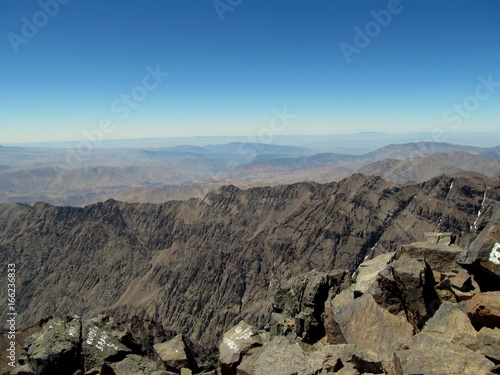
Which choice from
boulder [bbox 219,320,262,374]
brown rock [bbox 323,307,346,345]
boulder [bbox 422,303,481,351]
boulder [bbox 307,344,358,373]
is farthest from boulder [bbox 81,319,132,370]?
boulder [bbox 422,303,481,351]

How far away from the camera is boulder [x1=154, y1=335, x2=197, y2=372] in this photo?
15.7 metres

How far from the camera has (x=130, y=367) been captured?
16.0 meters

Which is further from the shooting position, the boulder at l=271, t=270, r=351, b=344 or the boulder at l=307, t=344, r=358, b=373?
the boulder at l=271, t=270, r=351, b=344

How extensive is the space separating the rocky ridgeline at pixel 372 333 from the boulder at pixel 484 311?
3cm

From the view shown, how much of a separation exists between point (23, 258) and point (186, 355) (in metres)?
196

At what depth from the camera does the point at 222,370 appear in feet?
47.6

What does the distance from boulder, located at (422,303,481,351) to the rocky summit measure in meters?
0.05

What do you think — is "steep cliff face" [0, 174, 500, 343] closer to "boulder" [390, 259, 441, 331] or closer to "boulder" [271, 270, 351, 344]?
"boulder" [271, 270, 351, 344]

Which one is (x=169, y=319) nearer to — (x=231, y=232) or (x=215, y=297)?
(x=215, y=297)

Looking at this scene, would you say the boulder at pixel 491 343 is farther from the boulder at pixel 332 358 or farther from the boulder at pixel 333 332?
the boulder at pixel 333 332

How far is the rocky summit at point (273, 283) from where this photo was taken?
11.6 meters

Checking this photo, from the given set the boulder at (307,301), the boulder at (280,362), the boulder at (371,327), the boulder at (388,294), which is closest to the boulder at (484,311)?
the boulder at (371,327)

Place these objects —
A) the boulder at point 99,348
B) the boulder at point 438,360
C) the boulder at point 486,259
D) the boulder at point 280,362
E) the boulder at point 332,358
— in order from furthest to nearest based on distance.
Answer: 1. the boulder at point 99,348
2. the boulder at point 486,259
3. the boulder at point 280,362
4. the boulder at point 332,358
5. the boulder at point 438,360

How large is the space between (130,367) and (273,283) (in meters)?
113
